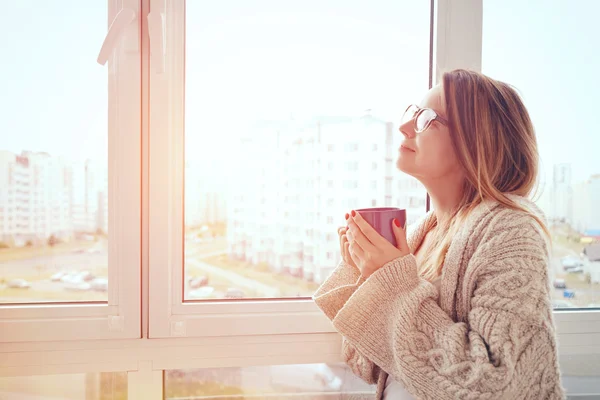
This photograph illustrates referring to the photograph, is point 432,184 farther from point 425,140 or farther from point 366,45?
point 366,45

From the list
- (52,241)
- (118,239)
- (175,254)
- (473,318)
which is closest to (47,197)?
(52,241)

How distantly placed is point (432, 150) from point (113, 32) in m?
0.81

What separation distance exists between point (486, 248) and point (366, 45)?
2.28ft

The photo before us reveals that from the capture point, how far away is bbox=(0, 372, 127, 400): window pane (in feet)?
3.81

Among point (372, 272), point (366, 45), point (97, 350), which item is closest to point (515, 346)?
point (372, 272)

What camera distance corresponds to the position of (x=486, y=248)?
827 mm

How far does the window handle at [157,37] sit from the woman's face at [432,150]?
63cm

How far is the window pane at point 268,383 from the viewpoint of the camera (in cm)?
125

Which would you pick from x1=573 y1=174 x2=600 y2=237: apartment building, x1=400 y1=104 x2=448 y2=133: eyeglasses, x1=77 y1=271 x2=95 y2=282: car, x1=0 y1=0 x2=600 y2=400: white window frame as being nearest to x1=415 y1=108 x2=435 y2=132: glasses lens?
x1=400 y1=104 x2=448 y2=133: eyeglasses

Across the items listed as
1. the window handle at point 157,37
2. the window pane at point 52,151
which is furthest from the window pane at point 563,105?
the window pane at point 52,151

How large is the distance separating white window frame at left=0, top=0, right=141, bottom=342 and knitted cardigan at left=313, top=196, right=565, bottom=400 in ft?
1.91

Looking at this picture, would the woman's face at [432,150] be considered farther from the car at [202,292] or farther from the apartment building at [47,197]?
the apartment building at [47,197]

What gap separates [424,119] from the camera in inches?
38.2

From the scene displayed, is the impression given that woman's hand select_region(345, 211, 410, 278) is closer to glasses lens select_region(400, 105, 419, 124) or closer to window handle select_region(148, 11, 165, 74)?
glasses lens select_region(400, 105, 419, 124)
